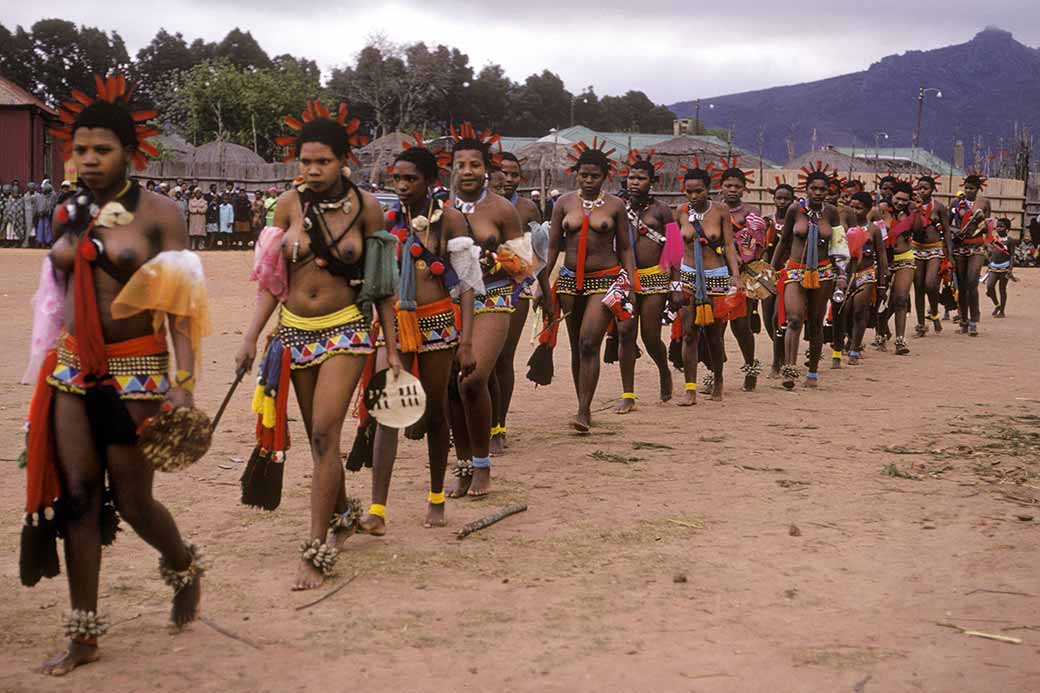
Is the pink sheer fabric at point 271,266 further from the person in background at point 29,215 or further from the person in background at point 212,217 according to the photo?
the person in background at point 212,217

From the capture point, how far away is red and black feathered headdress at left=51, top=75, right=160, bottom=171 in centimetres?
480

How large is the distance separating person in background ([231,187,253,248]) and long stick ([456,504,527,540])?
29670mm

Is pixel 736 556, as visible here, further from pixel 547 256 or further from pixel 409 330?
pixel 547 256

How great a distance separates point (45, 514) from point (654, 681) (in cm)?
233

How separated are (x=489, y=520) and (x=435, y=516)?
296 millimetres

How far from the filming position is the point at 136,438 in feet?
15.2

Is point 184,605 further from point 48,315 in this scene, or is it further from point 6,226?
point 6,226

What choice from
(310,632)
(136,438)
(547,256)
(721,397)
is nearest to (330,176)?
(136,438)

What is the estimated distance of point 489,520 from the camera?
677 cm

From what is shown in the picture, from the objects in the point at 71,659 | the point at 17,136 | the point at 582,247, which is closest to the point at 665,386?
the point at 582,247

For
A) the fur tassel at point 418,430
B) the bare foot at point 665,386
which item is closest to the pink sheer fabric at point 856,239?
the bare foot at point 665,386

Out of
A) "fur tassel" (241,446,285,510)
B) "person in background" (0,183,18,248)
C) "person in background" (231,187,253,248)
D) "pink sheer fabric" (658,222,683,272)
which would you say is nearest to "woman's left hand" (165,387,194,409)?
"fur tassel" (241,446,285,510)

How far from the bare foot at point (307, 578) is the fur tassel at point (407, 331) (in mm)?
1433

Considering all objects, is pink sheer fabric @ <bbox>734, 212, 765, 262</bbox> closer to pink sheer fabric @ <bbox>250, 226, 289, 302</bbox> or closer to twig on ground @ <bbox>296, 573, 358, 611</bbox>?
pink sheer fabric @ <bbox>250, 226, 289, 302</bbox>
